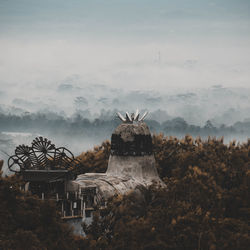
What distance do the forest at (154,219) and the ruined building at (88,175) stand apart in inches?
65.7

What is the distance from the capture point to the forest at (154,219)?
737 inches

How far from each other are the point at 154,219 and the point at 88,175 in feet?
33.8

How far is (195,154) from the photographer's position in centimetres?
3959

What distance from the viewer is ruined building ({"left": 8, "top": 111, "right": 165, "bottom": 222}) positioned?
27438 mm

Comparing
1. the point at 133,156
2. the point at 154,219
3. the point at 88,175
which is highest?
the point at 133,156

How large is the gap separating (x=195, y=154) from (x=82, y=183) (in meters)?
12.7

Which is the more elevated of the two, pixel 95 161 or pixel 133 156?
pixel 133 156

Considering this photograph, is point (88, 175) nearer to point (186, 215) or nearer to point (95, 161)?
point (186, 215)

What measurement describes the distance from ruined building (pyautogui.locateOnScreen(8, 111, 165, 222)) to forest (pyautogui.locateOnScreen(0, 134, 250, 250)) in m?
1.67

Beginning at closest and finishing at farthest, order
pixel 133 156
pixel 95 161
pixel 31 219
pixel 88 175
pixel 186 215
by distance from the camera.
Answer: pixel 31 219 → pixel 186 215 → pixel 88 175 → pixel 133 156 → pixel 95 161

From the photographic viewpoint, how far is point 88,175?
3303cm

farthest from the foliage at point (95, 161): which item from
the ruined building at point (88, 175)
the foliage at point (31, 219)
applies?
the foliage at point (31, 219)

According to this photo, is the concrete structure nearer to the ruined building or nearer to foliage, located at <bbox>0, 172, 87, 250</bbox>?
the ruined building

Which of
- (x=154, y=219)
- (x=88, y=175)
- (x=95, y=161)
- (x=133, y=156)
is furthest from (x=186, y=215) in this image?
(x=95, y=161)
